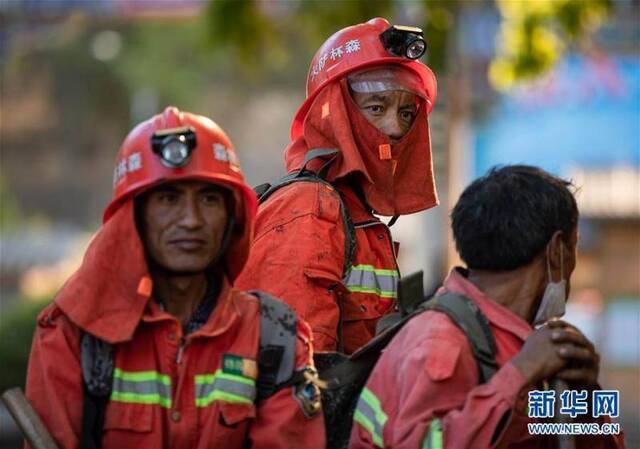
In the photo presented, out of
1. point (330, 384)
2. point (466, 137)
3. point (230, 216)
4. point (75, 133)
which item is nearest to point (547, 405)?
point (330, 384)

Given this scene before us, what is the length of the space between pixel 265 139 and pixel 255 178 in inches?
119

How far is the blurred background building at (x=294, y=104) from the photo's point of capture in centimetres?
1467

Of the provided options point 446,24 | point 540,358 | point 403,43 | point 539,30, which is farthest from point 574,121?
point 540,358

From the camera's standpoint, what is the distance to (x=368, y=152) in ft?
19.3

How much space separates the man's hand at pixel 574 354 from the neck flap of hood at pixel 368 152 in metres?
1.56

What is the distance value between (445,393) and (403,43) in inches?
80.4

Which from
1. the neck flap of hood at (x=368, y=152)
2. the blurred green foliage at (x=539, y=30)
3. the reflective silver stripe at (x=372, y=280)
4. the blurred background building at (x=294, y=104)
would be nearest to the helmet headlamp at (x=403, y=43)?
the neck flap of hood at (x=368, y=152)

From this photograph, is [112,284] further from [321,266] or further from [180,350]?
[321,266]

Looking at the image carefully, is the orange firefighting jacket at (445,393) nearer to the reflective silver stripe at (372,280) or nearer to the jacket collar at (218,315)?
the jacket collar at (218,315)

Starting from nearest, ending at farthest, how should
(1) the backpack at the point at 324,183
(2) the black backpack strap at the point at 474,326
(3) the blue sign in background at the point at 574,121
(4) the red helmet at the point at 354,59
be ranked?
(2) the black backpack strap at the point at 474,326, (1) the backpack at the point at 324,183, (4) the red helmet at the point at 354,59, (3) the blue sign in background at the point at 574,121

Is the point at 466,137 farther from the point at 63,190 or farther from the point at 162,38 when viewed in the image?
the point at 63,190

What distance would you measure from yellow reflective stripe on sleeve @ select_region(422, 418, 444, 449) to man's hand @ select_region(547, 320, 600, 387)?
0.36 metres

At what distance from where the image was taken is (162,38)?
52.3m

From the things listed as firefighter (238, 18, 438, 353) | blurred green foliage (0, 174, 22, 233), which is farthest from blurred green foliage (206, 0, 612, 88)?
blurred green foliage (0, 174, 22, 233)
